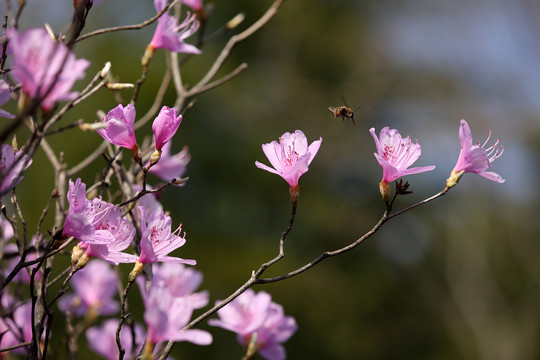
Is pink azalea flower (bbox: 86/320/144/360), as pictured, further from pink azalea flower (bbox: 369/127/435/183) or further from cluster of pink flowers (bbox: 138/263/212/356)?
pink azalea flower (bbox: 369/127/435/183)

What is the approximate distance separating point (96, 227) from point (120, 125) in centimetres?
19

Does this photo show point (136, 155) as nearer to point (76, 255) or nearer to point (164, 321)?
point (76, 255)

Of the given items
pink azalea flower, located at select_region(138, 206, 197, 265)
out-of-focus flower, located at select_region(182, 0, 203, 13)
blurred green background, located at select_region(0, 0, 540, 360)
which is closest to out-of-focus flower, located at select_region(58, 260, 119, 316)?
pink azalea flower, located at select_region(138, 206, 197, 265)


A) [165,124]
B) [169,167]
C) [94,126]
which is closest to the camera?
[94,126]

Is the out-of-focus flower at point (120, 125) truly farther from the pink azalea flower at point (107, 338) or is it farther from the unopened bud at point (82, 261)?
the pink azalea flower at point (107, 338)

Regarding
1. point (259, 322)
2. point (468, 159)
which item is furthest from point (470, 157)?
point (259, 322)

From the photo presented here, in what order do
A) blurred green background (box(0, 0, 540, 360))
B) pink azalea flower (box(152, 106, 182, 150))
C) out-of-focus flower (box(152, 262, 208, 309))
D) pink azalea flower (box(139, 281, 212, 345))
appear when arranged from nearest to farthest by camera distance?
pink azalea flower (box(139, 281, 212, 345)), pink azalea flower (box(152, 106, 182, 150)), out-of-focus flower (box(152, 262, 208, 309)), blurred green background (box(0, 0, 540, 360))

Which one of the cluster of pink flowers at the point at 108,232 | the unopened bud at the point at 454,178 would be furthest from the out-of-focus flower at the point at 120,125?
the unopened bud at the point at 454,178

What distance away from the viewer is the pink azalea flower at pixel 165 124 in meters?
1.05

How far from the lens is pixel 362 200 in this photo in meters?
11.2

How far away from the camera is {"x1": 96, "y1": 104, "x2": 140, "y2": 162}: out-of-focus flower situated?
1033 mm

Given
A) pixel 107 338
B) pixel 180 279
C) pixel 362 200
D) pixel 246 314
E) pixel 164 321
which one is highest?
pixel 164 321

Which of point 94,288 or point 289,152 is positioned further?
point 94,288

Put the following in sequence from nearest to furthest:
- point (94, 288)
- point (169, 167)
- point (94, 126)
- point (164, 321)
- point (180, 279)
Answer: point (94, 126) → point (164, 321) → point (180, 279) → point (169, 167) → point (94, 288)
